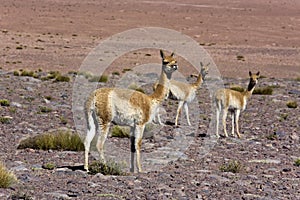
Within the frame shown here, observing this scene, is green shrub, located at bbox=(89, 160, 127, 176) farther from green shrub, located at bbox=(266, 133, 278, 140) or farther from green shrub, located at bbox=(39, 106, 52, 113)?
green shrub, located at bbox=(39, 106, 52, 113)

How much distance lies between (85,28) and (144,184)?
65.9 meters

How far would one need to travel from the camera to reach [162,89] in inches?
388

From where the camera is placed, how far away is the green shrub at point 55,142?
11.2m

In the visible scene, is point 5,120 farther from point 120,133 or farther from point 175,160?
point 175,160

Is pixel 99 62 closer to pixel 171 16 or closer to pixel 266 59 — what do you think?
pixel 266 59

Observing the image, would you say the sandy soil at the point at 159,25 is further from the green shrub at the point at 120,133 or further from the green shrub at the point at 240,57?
the green shrub at the point at 120,133

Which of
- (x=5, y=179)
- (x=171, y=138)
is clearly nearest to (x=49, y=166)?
(x=5, y=179)

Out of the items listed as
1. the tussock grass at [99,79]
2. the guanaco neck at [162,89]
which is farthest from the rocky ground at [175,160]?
the tussock grass at [99,79]

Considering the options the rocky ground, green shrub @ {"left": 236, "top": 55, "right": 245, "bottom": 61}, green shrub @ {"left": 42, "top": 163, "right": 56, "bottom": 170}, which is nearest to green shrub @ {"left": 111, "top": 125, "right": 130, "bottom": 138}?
the rocky ground

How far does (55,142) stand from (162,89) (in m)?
2.60

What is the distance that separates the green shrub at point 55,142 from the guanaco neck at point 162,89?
2264 mm

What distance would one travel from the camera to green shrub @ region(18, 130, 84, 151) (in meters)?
11.2

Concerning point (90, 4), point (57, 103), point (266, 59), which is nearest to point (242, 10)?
point (90, 4)

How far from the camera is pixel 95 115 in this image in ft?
30.5
